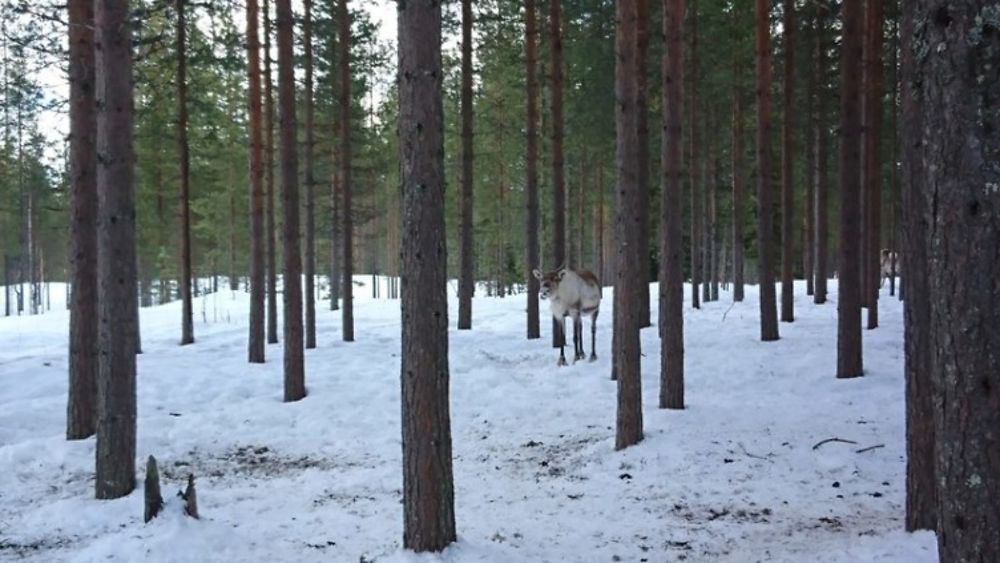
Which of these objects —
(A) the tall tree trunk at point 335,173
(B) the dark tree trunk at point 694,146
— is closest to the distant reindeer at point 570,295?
(B) the dark tree trunk at point 694,146

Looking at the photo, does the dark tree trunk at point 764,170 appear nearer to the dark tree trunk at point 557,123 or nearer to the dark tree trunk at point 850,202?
the dark tree trunk at point 850,202

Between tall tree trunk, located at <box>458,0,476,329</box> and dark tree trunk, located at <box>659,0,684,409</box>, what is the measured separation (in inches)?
333

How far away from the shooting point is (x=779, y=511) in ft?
21.0

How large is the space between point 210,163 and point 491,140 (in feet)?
49.6

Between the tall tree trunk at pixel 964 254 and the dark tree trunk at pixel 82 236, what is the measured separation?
34.0 ft

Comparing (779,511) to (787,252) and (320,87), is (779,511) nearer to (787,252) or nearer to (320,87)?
(787,252)

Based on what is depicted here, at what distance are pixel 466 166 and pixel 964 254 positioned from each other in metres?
17.2

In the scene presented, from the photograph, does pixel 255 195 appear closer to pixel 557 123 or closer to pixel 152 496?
pixel 557 123

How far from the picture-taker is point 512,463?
886cm

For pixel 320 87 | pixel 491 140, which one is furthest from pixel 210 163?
pixel 320 87

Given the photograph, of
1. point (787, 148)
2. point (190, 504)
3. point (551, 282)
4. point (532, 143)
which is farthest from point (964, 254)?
point (787, 148)

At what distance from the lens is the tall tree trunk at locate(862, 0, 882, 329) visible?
14.2 metres

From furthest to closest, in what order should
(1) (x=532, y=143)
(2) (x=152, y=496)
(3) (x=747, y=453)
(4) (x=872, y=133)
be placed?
(1) (x=532, y=143) < (4) (x=872, y=133) < (3) (x=747, y=453) < (2) (x=152, y=496)

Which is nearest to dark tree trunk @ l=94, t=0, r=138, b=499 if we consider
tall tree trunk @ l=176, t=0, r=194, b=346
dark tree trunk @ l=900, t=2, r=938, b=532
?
dark tree trunk @ l=900, t=2, r=938, b=532
